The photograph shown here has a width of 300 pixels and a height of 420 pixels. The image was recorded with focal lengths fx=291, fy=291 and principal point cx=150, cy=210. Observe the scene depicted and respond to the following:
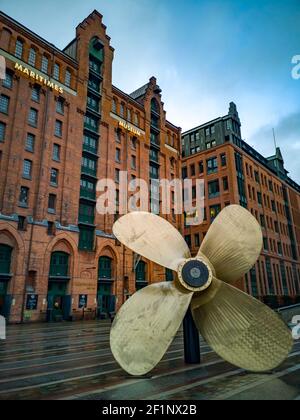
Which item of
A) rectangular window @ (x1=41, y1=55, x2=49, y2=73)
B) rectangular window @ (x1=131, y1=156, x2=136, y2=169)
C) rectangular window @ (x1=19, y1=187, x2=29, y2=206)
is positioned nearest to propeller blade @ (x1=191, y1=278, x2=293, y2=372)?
rectangular window @ (x1=19, y1=187, x2=29, y2=206)

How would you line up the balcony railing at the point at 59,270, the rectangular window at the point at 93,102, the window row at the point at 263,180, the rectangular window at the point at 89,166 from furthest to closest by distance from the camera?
1. the window row at the point at 263,180
2. the rectangular window at the point at 93,102
3. the rectangular window at the point at 89,166
4. the balcony railing at the point at 59,270

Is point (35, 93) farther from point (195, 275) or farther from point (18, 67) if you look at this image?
point (195, 275)

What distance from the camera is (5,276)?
26.0 metres

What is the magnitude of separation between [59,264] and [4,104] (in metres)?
17.2

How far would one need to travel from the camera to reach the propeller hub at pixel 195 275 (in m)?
7.02

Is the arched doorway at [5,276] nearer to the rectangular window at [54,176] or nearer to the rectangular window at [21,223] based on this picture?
the rectangular window at [21,223]

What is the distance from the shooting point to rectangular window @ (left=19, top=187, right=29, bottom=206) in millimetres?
28447

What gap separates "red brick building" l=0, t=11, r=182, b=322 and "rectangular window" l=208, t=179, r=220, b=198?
12251mm

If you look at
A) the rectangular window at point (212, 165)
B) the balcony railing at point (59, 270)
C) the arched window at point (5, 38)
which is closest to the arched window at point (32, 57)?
the arched window at point (5, 38)

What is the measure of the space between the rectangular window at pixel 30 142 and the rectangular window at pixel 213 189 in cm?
2870

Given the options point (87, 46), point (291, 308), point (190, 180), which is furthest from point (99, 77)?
point (291, 308)

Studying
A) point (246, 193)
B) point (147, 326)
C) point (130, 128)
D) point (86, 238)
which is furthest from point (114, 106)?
point (147, 326)

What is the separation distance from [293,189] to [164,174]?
131ft

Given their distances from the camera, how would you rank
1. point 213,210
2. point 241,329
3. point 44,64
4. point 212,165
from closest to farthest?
point 241,329 < point 44,64 < point 213,210 < point 212,165
